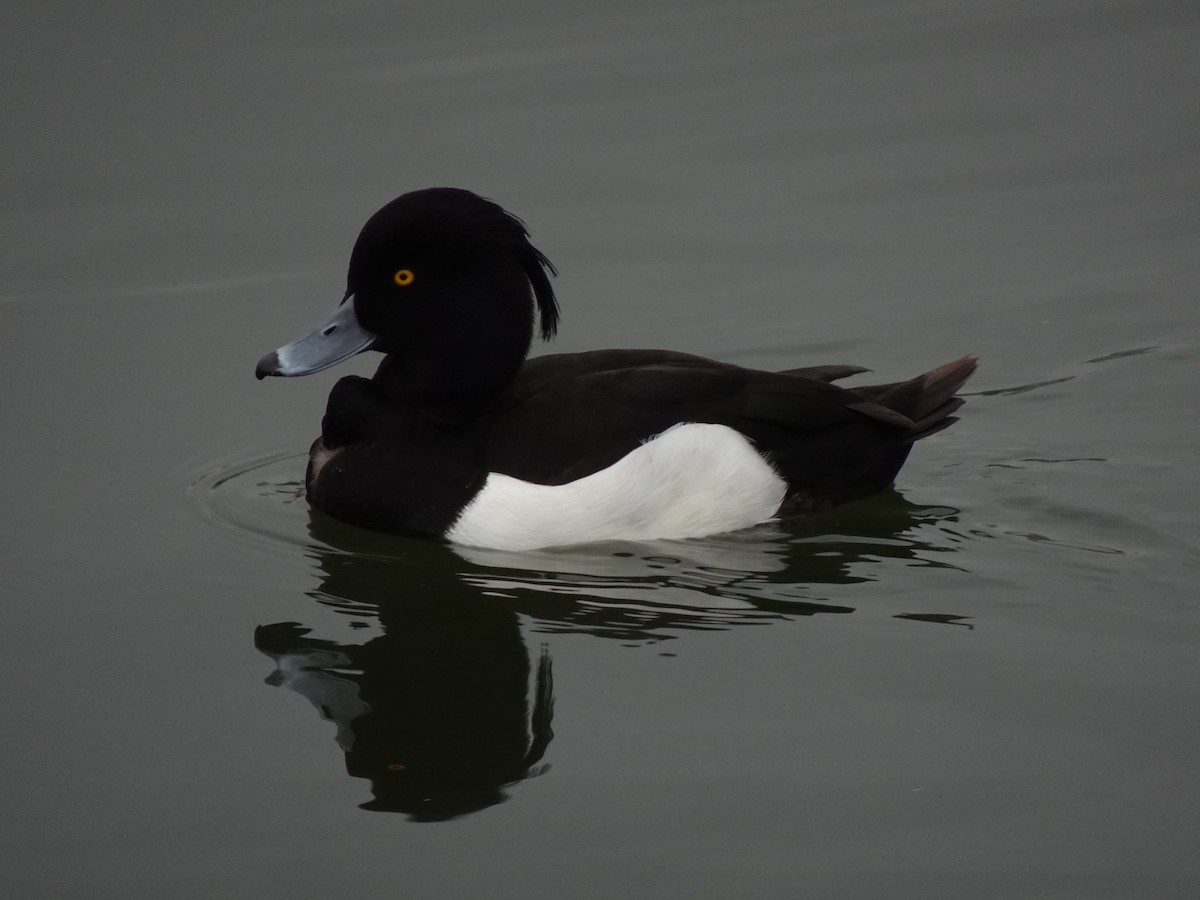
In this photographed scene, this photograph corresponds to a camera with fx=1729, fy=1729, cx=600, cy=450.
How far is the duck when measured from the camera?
19.8 feet

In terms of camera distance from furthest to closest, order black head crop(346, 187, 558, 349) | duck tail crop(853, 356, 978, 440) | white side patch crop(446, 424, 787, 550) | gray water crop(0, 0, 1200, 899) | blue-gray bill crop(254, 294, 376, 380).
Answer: duck tail crop(853, 356, 978, 440) → blue-gray bill crop(254, 294, 376, 380) → black head crop(346, 187, 558, 349) → white side patch crop(446, 424, 787, 550) → gray water crop(0, 0, 1200, 899)

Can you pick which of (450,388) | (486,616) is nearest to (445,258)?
(450,388)

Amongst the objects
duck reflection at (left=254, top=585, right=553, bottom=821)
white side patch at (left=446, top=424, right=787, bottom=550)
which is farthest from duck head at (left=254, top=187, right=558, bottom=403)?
duck reflection at (left=254, top=585, right=553, bottom=821)

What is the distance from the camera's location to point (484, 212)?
6152 mm

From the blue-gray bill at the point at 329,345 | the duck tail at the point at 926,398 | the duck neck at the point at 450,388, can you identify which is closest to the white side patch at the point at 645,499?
the duck neck at the point at 450,388

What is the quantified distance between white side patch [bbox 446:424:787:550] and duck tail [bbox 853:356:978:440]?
59cm

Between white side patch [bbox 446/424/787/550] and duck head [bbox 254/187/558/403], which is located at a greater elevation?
duck head [bbox 254/187/558/403]

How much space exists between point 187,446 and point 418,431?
4.33 feet

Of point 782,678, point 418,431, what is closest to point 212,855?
point 782,678

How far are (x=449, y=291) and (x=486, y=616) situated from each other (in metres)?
1.27

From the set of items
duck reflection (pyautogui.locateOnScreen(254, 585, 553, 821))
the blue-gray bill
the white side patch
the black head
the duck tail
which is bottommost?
duck reflection (pyautogui.locateOnScreen(254, 585, 553, 821))

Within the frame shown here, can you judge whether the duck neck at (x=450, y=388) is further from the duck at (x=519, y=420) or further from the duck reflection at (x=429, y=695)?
the duck reflection at (x=429, y=695)

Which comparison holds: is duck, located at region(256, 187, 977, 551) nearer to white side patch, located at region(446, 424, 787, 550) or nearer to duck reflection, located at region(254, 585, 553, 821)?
white side patch, located at region(446, 424, 787, 550)

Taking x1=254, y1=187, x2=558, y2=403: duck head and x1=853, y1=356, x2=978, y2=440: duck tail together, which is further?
x1=853, y1=356, x2=978, y2=440: duck tail
